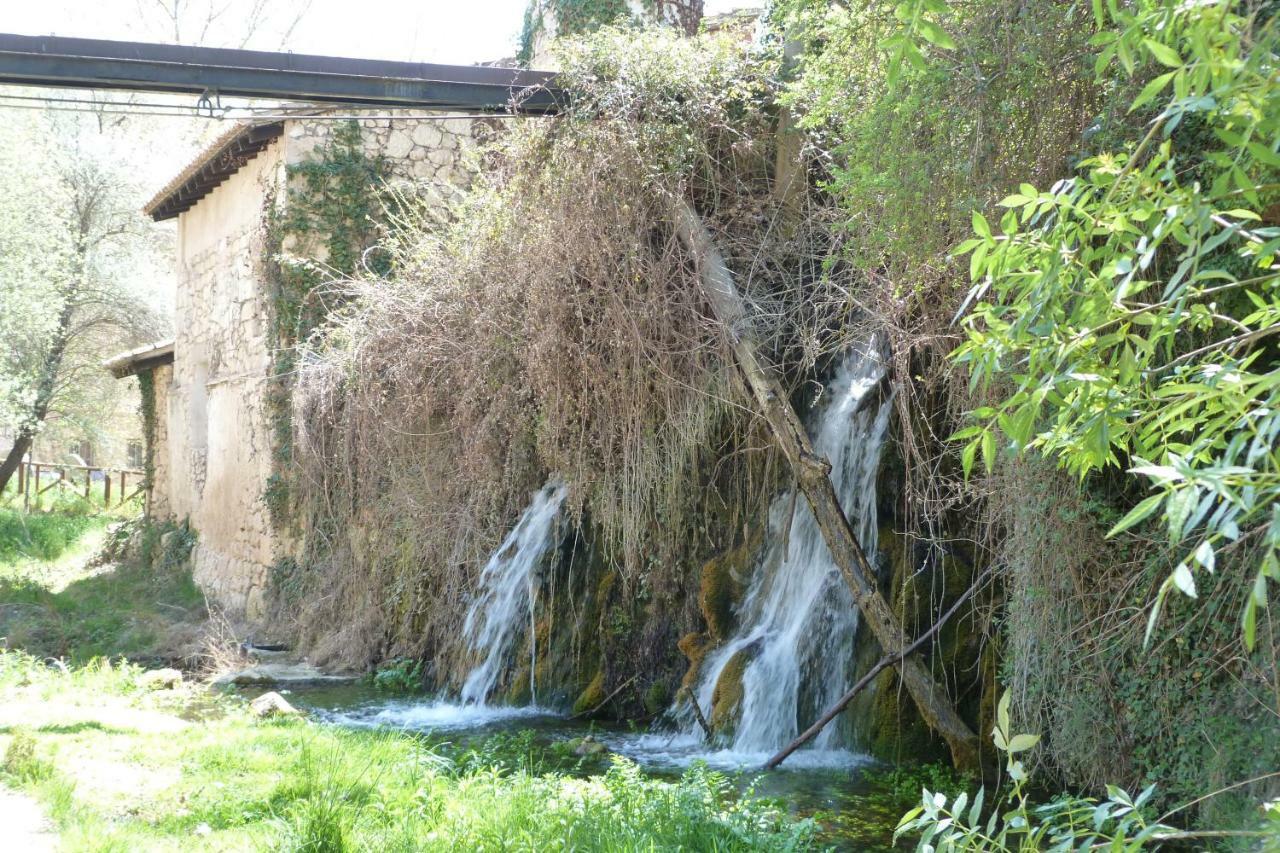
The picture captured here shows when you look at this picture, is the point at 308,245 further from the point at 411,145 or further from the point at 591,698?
the point at 591,698

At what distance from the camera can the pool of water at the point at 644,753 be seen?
576 centimetres

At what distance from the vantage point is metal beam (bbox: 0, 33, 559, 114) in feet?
30.1

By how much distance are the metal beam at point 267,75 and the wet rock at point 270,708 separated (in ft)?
16.4

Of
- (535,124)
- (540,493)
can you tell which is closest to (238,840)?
(540,493)

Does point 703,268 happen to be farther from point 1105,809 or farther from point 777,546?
point 1105,809

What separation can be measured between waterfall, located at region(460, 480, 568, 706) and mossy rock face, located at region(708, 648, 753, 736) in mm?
2344

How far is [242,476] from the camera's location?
14312 mm

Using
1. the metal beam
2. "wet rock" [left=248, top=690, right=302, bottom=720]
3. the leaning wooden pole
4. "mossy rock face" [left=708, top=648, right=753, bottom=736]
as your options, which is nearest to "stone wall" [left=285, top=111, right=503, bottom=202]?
the metal beam

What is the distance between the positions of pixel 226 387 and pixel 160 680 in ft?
20.0

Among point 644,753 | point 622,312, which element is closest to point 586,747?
point 644,753

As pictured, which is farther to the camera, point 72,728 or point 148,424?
point 148,424

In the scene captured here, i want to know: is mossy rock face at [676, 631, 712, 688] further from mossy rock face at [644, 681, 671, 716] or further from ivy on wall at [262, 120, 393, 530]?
ivy on wall at [262, 120, 393, 530]

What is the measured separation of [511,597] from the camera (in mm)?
9633

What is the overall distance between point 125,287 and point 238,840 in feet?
66.9
